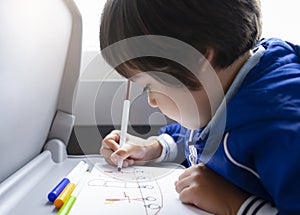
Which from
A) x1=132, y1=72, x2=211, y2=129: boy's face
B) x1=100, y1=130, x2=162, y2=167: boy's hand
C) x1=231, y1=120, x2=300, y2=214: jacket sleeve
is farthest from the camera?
x1=100, y1=130, x2=162, y2=167: boy's hand

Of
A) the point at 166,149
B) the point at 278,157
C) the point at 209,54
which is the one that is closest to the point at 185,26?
the point at 209,54

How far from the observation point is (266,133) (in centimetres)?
32

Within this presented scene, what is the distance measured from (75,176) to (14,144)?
0.30 ft

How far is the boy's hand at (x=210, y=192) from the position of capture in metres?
0.35

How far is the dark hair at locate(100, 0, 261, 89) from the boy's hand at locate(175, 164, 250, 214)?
0.36 feet

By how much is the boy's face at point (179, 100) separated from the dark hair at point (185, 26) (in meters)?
0.01

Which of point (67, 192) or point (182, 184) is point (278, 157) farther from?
point (67, 192)

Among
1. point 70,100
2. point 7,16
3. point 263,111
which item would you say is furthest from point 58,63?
point 263,111

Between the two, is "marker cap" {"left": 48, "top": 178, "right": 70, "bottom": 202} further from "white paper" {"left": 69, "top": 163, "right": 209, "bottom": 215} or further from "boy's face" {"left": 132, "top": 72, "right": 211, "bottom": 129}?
"boy's face" {"left": 132, "top": 72, "right": 211, "bottom": 129}

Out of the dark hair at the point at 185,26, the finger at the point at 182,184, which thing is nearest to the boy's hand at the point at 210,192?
the finger at the point at 182,184

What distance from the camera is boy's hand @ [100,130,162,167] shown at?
19.9 inches

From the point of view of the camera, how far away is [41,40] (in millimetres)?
388

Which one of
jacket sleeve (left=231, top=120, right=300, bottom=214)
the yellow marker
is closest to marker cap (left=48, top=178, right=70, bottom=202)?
the yellow marker

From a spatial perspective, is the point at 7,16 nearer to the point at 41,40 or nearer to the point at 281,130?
the point at 41,40
